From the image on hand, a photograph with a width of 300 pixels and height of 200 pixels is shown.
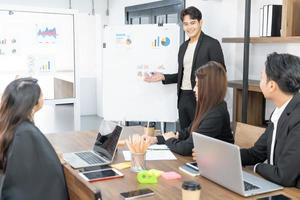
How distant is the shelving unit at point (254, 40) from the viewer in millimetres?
2770

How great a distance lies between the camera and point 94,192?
4.15 ft

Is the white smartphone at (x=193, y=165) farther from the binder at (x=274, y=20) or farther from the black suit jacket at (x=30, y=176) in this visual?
the binder at (x=274, y=20)

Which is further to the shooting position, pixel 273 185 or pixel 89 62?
pixel 89 62

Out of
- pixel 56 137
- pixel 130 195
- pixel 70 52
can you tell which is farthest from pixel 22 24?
pixel 130 195

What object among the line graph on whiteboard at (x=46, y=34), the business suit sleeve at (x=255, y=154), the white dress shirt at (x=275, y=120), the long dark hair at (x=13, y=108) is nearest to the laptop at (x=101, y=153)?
the long dark hair at (x=13, y=108)

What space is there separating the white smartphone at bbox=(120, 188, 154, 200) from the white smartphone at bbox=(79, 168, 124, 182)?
22cm

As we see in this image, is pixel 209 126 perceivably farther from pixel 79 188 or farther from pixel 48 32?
pixel 48 32

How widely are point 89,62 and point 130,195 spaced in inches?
245

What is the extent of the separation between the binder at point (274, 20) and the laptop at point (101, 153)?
1.57 meters

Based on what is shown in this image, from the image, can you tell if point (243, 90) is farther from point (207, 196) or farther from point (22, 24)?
point (22, 24)

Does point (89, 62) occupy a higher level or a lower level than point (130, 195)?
higher

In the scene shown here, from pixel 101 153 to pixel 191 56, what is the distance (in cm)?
148

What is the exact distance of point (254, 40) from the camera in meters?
3.19

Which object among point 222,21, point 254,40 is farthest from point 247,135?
point 222,21
